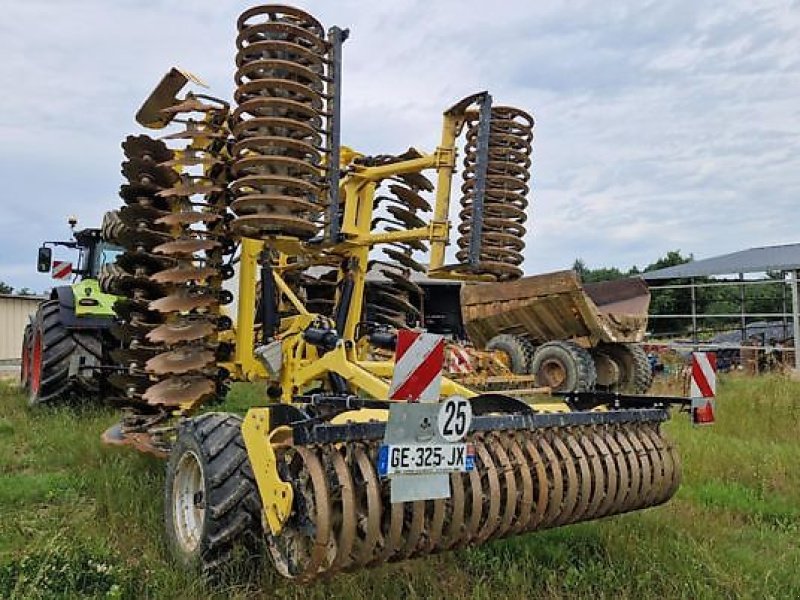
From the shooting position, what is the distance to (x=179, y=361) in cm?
515

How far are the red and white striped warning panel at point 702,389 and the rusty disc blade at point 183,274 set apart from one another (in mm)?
3015

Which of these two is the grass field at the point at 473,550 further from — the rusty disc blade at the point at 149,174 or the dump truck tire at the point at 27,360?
the dump truck tire at the point at 27,360

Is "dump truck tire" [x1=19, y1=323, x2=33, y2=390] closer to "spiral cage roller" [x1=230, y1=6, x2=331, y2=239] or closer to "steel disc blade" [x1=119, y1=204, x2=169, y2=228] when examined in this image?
"steel disc blade" [x1=119, y1=204, x2=169, y2=228]

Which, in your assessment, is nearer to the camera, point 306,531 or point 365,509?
point 306,531

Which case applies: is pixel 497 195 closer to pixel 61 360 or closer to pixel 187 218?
pixel 187 218

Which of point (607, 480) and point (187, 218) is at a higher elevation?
point (187, 218)

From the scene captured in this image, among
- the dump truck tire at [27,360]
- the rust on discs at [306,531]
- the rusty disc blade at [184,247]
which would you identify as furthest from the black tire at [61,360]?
the rust on discs at [306,531]

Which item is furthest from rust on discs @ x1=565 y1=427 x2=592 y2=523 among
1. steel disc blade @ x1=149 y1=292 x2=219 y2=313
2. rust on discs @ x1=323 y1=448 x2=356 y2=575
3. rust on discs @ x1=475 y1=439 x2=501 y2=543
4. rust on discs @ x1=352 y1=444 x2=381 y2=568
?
steel disc blade @ x1=149 y1=292 x2=219 y2=313

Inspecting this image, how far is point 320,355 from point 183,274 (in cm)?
104

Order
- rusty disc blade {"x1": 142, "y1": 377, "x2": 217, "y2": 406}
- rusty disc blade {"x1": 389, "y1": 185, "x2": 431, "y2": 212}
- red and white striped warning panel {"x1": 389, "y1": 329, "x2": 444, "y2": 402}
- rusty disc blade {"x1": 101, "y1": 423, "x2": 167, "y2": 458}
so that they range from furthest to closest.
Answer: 1. rusty disc blade {"x1": 389, "y1": 185, "x2": 431, "y2": 212}
2. rusty disc blade {"x1": 142, "y1": 377, "x2": 217, "y2": 406}
3. rusty disc blade {"x1": 101, "y1": 423, "x2": 167, "y2": 458}
4. red and white striped warning panel {"x1": 389, "y1": 329, "x2": 444, "y2": 402}

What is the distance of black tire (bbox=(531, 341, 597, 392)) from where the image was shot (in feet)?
36.1

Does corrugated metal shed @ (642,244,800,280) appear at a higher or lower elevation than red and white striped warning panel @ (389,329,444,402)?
higher

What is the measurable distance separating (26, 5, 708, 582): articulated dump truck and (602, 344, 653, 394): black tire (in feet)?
19.8

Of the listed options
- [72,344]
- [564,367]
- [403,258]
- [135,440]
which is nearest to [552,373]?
[564,367]
